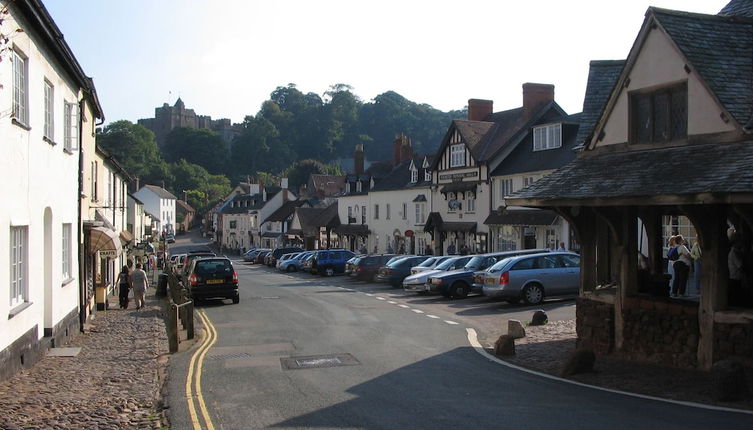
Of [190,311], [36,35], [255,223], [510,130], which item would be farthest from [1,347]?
[255,223]

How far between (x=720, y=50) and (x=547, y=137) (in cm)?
2743

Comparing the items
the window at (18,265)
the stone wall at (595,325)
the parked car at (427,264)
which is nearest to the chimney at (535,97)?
the parked car at (427,264)

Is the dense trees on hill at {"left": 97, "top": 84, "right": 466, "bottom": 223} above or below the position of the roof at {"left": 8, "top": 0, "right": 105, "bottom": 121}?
above

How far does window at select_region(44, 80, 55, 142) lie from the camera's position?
14.6 m

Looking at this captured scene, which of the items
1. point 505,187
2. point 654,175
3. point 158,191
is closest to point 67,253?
point 654,175

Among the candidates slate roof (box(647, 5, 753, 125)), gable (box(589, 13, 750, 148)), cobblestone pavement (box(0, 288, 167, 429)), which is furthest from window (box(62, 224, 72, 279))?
slate roof (box(647, 5, 753, 125))

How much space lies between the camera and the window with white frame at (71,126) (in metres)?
16.9

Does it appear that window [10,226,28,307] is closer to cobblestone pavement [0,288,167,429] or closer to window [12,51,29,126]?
cobblestone pavement [0,288,167,429]

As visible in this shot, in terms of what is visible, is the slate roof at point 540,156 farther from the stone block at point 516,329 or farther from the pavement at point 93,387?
the pavement at point 93,387

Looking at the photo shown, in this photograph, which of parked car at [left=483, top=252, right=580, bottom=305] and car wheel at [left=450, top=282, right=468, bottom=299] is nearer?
parked car at [left=483, top=252, right=580, bottom=305]

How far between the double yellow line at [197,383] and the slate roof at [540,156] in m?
23.7

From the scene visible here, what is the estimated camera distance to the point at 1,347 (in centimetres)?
1038

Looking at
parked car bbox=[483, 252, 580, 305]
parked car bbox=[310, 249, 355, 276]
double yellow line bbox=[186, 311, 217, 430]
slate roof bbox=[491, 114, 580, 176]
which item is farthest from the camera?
parked car bbox=[310, 249, 355, 276]

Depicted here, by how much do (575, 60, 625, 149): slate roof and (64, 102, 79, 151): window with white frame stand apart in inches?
472
